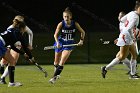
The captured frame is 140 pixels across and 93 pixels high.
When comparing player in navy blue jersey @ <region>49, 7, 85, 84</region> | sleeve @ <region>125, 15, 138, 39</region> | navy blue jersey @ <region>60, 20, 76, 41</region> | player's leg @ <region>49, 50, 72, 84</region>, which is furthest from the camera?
navy blue jersey @ <region>60, 20, 76, 41</region>

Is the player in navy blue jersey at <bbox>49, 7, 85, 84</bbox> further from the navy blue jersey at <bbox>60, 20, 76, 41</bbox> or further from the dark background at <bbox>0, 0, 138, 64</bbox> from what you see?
the dark background at <bbox>0, 0, 138, 64</bbox>

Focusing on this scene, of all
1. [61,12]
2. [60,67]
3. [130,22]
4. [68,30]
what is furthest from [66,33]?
[61,12]

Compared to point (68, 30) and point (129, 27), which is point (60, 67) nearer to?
point (68, 30)

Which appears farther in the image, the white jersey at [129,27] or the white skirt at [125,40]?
the white skirt at [125,40]

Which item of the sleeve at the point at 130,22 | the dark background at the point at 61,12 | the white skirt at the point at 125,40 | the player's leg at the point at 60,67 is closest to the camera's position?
the player's leg at the point at 60,67

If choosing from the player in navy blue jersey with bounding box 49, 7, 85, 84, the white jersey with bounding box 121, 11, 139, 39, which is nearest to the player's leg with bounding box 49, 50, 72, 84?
the player in navy blue jersey with bounding box 49, 7, 85, 84

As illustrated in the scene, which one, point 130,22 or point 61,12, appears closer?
point 130,22

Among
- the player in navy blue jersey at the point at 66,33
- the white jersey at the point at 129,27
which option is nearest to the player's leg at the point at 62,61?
Answer: the player in navy blue jersey at the point at 66,33

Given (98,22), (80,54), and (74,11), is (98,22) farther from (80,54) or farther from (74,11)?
(80,54)

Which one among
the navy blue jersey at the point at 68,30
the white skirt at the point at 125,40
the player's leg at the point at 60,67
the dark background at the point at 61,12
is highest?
the dark background at the point at 61,12

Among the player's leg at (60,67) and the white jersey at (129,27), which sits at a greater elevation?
the white jersey at (129,27)

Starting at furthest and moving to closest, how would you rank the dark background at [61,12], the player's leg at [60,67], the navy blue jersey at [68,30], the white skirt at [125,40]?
1. the dark background at [61,12]
2. the white skirt at [125,40]
3. the navy blue jersey at [68,30]
4. the player's leg at [60,67]

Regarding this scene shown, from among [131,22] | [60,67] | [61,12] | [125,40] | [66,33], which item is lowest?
[60,67]

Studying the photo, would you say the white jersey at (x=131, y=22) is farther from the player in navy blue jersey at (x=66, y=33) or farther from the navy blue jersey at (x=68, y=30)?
the navy blue jersey at (x=68, y=30)
